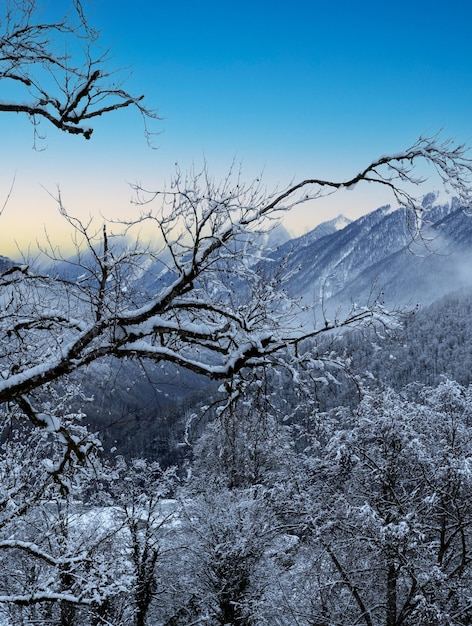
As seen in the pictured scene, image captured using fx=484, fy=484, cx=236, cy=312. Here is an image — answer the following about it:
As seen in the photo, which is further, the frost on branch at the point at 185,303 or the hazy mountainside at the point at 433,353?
the hazy mountainside at the point at 433,353

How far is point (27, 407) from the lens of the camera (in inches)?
158

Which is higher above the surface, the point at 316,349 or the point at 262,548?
the point at 316,349

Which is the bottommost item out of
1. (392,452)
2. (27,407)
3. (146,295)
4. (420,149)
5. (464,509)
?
(464,509)

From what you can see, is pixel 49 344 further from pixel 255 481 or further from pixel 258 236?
pixel 255 481

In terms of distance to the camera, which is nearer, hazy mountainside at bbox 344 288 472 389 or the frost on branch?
the frost on branch

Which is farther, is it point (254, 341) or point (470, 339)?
point (470, 339)

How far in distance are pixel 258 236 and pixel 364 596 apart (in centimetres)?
1514

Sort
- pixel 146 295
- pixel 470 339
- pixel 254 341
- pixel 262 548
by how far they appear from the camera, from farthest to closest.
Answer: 1. pixel 470 339
2. pixel 262 548
3. pixel 146 295
4. pixel 254 341

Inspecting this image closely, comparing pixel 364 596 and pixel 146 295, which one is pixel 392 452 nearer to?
pixel 364 596

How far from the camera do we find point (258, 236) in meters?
3.65

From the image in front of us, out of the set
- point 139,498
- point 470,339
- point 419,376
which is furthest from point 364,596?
point 470,339

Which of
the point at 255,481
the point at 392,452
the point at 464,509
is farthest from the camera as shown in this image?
the point at 255,481

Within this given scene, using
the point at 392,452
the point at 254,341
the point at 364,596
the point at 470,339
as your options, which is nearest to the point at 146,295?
the point at 254,341

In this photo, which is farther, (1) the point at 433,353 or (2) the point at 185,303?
(1) the point at 433,353
